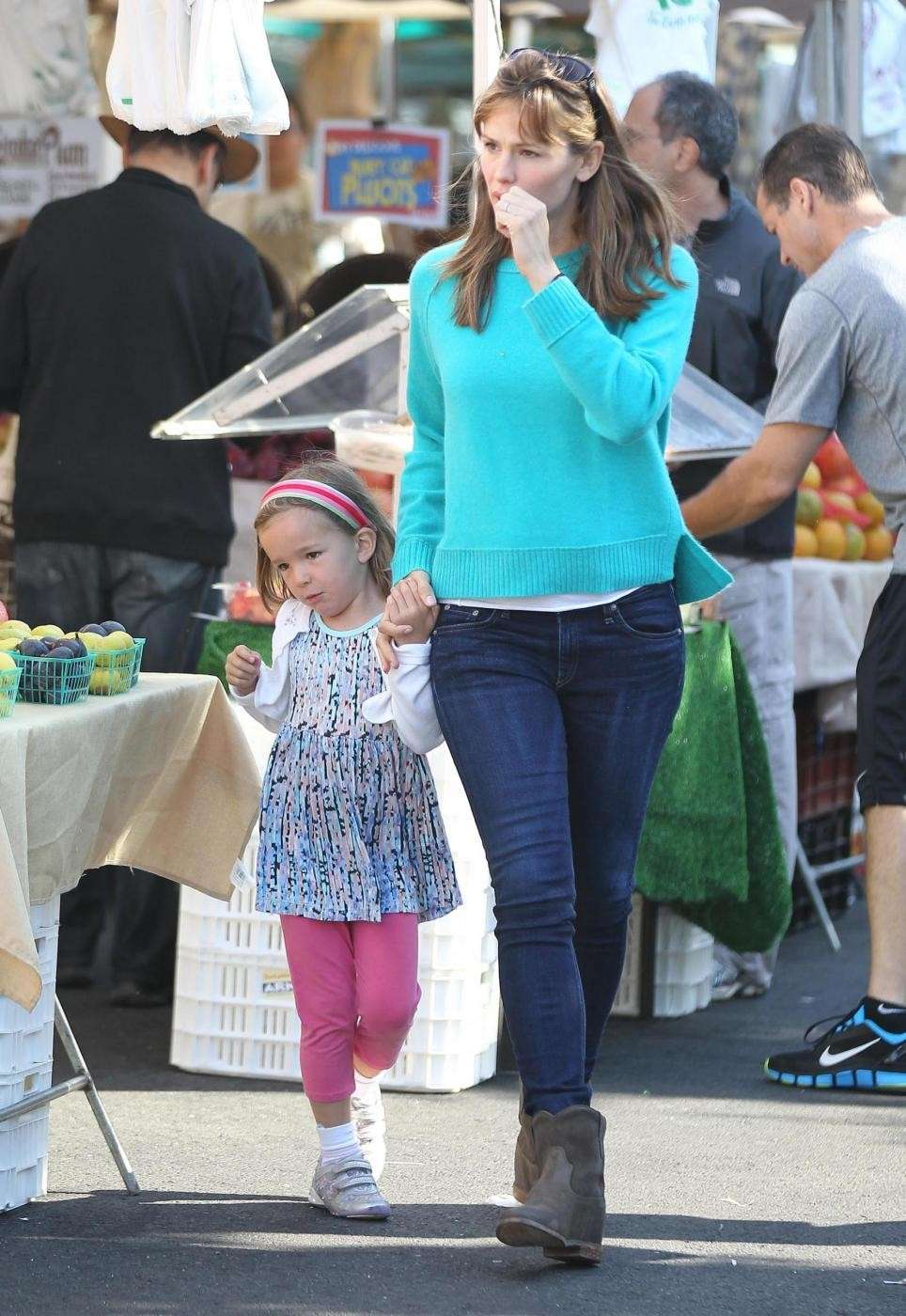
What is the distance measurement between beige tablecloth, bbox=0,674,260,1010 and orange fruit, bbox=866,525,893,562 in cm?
370

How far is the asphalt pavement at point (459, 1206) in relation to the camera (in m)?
3.03

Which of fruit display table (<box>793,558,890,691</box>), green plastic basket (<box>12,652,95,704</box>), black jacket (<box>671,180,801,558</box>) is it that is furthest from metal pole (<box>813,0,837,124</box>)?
green plastic basket (<box>12,652,95,704</box>)

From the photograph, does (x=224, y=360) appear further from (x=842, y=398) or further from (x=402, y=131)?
(x=402, y=131)

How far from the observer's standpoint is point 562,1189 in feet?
9.75

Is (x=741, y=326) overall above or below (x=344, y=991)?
above

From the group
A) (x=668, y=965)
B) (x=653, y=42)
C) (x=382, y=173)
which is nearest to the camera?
(x=668, y=965)

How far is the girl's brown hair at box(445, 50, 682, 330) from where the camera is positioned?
2955 millimetres

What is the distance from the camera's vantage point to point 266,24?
393 inches

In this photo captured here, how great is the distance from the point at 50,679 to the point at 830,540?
3.82m

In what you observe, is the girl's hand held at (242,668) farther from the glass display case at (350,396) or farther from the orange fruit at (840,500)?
the orange fruit at (840,500)

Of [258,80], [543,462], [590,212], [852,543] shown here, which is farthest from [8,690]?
[852,543]

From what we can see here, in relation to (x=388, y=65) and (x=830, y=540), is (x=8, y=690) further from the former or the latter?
(x=388, y=65)

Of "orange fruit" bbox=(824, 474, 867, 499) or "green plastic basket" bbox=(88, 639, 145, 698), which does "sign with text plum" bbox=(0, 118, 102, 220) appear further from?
"green plastic basket" bbox=(88, 639, 145, 698)

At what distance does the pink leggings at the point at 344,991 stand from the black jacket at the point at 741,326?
83.3 inches
